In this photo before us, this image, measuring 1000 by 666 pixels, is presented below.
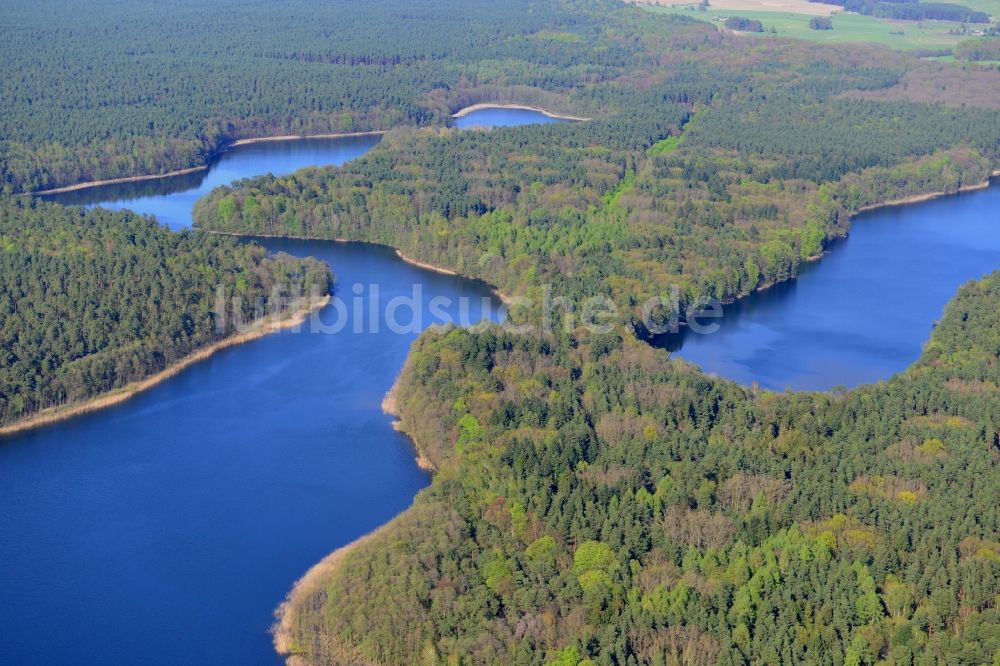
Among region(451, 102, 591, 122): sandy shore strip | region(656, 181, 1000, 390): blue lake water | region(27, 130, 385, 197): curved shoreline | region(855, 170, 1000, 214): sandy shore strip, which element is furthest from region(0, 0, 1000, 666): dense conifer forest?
region(656, 181, 1000, 390): blue lake water

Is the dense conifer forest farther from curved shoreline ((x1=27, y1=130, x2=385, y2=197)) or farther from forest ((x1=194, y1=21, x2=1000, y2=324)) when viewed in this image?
curved shoreline ((x1=27, y1=130, x2=385, y2=197))

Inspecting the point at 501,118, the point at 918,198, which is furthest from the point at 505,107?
the point at 918,198

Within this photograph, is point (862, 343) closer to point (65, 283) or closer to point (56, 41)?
point (65, 283)

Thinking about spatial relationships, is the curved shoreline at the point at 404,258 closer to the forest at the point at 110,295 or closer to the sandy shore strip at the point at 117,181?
the forest at the point at 110,295

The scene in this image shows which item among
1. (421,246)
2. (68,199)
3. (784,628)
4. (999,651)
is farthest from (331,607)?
(68,199)

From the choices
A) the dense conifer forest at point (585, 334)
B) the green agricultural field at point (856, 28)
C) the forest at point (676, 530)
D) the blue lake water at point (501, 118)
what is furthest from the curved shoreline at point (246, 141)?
the forest at point (676, 530)

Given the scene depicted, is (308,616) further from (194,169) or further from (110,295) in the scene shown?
(194,169)
